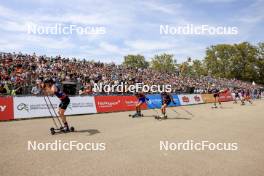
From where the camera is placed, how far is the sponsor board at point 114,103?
21.1m

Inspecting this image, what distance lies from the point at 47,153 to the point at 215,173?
174 inches

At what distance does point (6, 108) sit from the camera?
15.8m

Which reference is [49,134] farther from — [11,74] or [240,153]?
[11,74]

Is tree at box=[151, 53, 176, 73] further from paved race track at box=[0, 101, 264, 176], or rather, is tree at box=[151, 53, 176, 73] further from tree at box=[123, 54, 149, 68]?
paved race track at box=[0, 101, 264, 176]

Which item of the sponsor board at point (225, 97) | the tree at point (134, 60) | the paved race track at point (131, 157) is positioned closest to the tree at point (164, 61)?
the tree at point (134, 60)

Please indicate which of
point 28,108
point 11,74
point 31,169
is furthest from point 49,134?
point 11,74

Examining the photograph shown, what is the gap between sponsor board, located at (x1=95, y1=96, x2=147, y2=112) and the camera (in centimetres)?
2112

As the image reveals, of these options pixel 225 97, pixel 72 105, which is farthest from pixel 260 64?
pixel 72 105

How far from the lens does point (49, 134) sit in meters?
11.0
